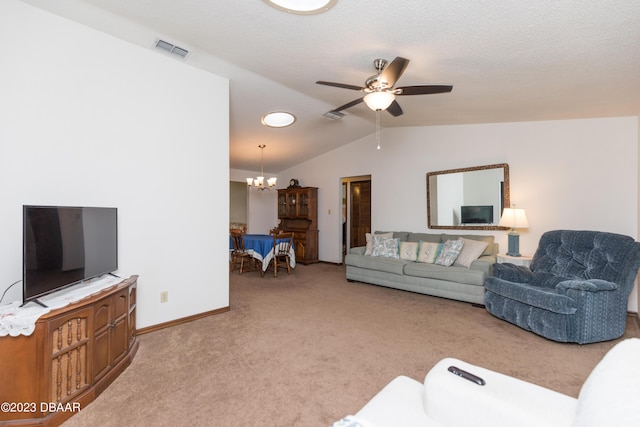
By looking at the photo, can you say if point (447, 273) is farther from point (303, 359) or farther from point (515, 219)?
point (303, 359)

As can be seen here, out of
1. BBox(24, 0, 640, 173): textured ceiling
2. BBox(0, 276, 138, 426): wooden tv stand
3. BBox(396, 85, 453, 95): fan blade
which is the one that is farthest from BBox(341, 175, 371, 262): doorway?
BBox(0, 276, 138, 426): wooden tv stand

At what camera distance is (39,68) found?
7.70 ft

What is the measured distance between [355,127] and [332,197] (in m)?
1.81

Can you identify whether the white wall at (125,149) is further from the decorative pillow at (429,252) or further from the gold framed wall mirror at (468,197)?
the gold framed wall mirror at (468,197)

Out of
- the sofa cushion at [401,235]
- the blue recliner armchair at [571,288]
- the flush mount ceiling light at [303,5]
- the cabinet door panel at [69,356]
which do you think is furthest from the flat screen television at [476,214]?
the cabinet door panel at [69,356]

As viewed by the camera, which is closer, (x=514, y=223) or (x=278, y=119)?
(x=514, y=223)

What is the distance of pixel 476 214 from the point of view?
476 cm

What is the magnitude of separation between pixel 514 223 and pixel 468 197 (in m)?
0.99

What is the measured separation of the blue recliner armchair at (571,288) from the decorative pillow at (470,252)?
1.81 feet

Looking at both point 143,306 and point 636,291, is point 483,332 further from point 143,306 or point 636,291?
point 143,306

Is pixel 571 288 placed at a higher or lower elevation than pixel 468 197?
lower

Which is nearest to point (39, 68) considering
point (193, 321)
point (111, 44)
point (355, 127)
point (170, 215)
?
point (111, 44)

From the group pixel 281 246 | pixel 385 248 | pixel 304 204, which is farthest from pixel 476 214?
pixel 304 204

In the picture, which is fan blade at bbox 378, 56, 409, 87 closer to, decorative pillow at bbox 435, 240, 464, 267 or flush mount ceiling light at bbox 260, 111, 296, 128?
flush mount ceiling light at bbox 260, 111, 296, 128
